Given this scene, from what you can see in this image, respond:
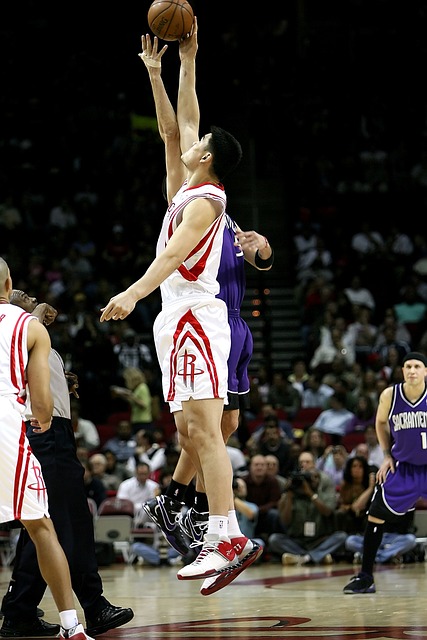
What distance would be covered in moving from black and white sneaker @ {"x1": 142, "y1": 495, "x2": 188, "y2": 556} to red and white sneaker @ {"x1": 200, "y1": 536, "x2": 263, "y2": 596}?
0.40m

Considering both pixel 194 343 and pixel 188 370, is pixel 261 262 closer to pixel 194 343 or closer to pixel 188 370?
pixel 194 343

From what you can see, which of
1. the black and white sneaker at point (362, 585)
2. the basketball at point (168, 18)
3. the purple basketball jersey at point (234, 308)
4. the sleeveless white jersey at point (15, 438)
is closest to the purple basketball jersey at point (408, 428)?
the black and white sneaker at point (362, 585)

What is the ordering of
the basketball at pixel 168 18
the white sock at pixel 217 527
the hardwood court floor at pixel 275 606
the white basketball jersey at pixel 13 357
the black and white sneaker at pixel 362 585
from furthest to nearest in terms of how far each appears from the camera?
the black and white sneaker at pixel 362 585, the basketball at pixel 168 18, the hardwood court floor at pixel 275 606, the white sock at pixel 217 527, the white basketball jersey at pixel 13 357

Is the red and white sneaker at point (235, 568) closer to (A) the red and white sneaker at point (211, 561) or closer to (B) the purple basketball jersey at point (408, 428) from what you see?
(A) the red and white sneaker at point (211, 561)

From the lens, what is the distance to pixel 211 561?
18.7ft

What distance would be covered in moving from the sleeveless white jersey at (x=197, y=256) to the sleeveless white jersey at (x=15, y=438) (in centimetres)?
85

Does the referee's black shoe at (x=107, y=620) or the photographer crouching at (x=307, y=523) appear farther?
the photographer crouching at (x=307, y=523)

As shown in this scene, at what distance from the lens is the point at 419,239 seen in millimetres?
18297

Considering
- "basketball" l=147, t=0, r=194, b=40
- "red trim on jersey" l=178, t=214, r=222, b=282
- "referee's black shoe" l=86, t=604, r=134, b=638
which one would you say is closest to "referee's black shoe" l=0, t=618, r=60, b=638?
"referee's black shoe" l=86, t=604, r=134, b=638

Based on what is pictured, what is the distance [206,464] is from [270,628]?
46.2 inches

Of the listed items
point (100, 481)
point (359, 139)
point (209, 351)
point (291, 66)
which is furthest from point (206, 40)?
point (209, 351)

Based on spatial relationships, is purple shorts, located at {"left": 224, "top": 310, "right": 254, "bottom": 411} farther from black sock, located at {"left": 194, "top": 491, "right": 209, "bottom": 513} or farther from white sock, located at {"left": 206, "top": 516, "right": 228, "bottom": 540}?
white sock, located at {"left": 206, "top": 516, "right": 228, "bottom": 540}

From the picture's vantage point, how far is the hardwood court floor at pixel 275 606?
Result: 6184mm

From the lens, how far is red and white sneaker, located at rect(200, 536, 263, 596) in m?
5.73
